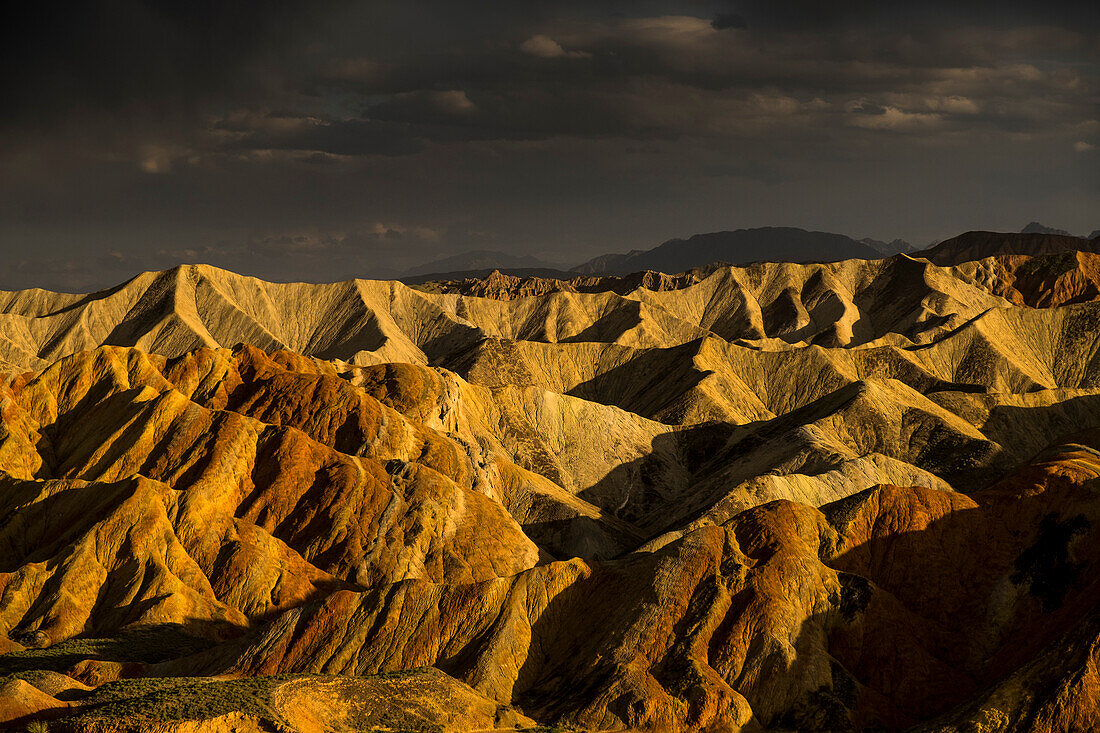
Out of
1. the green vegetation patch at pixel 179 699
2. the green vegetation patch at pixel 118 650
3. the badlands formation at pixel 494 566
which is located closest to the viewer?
the green vegetation patch at pixel 179 699

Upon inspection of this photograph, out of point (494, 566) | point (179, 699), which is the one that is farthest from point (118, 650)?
point (494, 566)

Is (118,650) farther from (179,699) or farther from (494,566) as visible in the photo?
(494,566)

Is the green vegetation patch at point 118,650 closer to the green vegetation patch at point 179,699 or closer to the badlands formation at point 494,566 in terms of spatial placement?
the badlands formation at point 494,566

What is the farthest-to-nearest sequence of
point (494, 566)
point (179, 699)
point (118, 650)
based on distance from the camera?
point (494, 566), point (118, 650), point (179, 699)

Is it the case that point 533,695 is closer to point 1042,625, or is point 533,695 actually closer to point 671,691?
point 671,691

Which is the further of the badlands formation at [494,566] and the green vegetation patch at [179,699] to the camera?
the badlands formation at [494,566]

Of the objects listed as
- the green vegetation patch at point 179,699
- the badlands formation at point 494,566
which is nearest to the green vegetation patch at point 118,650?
the badlands formation at point 494,566

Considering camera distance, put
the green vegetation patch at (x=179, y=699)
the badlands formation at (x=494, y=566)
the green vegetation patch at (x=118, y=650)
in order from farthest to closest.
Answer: the green vegetation patch at (x=118, y=650) < the badlands formation at (x=494, y=566) < the green vegetation patch at (x=179, y=699)

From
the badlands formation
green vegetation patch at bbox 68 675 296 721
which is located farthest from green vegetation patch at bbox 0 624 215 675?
green vegetation patch at bbox 68 675 296 721
